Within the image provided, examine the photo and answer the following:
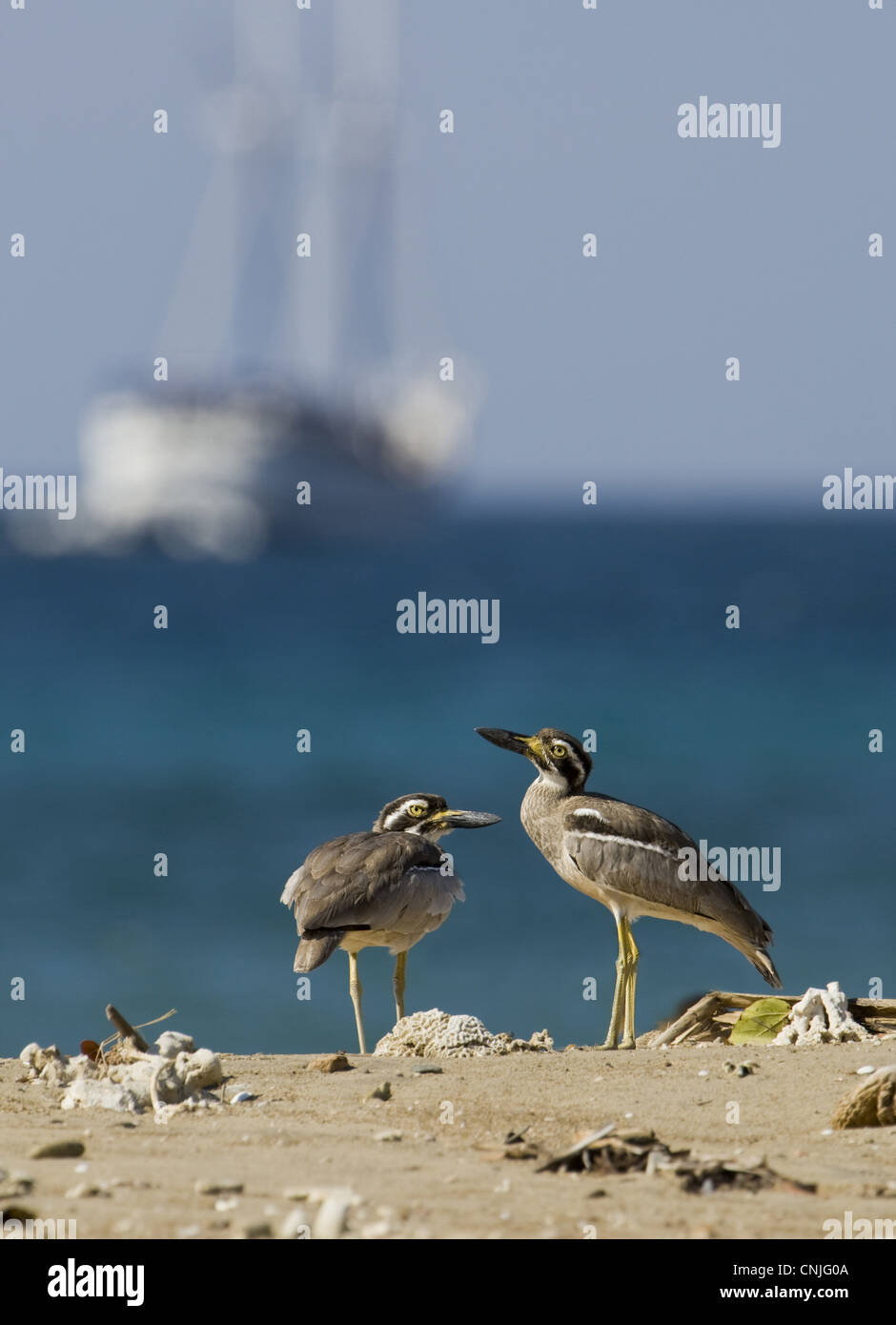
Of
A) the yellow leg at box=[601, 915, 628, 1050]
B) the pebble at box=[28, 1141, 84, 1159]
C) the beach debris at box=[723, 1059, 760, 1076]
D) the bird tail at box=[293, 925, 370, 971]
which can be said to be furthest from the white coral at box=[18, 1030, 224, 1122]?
the yellow leg at box=[601, 915, 628, 1050]

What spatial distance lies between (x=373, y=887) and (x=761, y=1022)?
229 centimetres

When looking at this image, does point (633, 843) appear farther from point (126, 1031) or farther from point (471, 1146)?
point (471, 1146)

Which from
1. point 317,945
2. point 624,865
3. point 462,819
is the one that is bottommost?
point 317,945

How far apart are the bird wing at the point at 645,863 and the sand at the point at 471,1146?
1235 mm

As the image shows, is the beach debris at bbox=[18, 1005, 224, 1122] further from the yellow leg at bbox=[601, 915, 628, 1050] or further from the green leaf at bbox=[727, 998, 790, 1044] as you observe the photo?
the green leaf at bbox=[727, 998, 790, 1044]

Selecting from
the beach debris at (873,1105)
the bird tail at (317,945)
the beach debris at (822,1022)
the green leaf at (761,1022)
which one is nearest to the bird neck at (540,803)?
the bird tail at (317,945)

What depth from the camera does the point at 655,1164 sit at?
5.88m

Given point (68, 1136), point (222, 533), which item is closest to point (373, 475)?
point (222, 533)

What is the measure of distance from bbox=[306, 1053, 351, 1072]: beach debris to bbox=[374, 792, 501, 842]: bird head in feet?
8.54

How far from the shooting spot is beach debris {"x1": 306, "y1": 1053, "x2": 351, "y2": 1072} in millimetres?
8484

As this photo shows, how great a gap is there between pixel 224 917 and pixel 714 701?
22.9 m

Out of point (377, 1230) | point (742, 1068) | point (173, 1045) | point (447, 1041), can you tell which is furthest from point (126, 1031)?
point (377, 1230)

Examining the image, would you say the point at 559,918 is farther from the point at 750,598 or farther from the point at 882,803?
the point at 750,598
